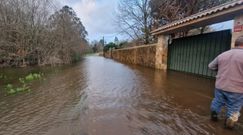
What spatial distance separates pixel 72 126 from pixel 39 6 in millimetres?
15844

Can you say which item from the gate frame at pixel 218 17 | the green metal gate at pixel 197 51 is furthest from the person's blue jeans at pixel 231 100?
the green metal gate at pixel 197 51

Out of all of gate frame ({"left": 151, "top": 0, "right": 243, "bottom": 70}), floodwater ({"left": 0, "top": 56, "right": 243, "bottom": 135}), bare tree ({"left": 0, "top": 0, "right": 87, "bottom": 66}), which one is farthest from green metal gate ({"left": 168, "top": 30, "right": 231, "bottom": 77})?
bare tree ({"left": 0, "top": 0, "right": 87, "bottom": 66})

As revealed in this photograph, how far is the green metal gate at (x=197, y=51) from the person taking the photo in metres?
8.15

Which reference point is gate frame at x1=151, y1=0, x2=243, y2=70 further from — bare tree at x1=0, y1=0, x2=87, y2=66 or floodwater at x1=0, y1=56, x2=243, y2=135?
bare tree at x1=0, y1=0, x2=87, y2=66

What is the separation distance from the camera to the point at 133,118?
3715mm

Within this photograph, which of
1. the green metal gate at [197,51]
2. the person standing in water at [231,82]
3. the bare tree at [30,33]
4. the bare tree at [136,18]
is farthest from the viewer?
the bare tree at [136,18]

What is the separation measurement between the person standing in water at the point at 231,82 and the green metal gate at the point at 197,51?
5.20 meters

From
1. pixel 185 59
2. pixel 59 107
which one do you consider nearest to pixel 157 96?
pixel 59 107

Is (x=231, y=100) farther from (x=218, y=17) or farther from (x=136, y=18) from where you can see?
(x=136, y=18)

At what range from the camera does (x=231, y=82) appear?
9.99 ft

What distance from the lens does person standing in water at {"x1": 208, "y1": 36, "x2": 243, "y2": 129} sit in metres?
3.00

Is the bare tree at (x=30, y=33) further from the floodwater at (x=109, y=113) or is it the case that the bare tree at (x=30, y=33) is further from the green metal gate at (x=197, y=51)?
the green metal gate at (x=197, y=51)

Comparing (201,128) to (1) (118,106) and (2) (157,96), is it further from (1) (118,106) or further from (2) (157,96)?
(2) (157,96)

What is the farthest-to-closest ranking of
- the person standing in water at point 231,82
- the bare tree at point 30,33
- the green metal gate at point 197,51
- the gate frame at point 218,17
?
the bare tree at point 30,33
the green metal gate at point 197,51
the gate frame at point 218,17
the person standing in water at point 231,82
